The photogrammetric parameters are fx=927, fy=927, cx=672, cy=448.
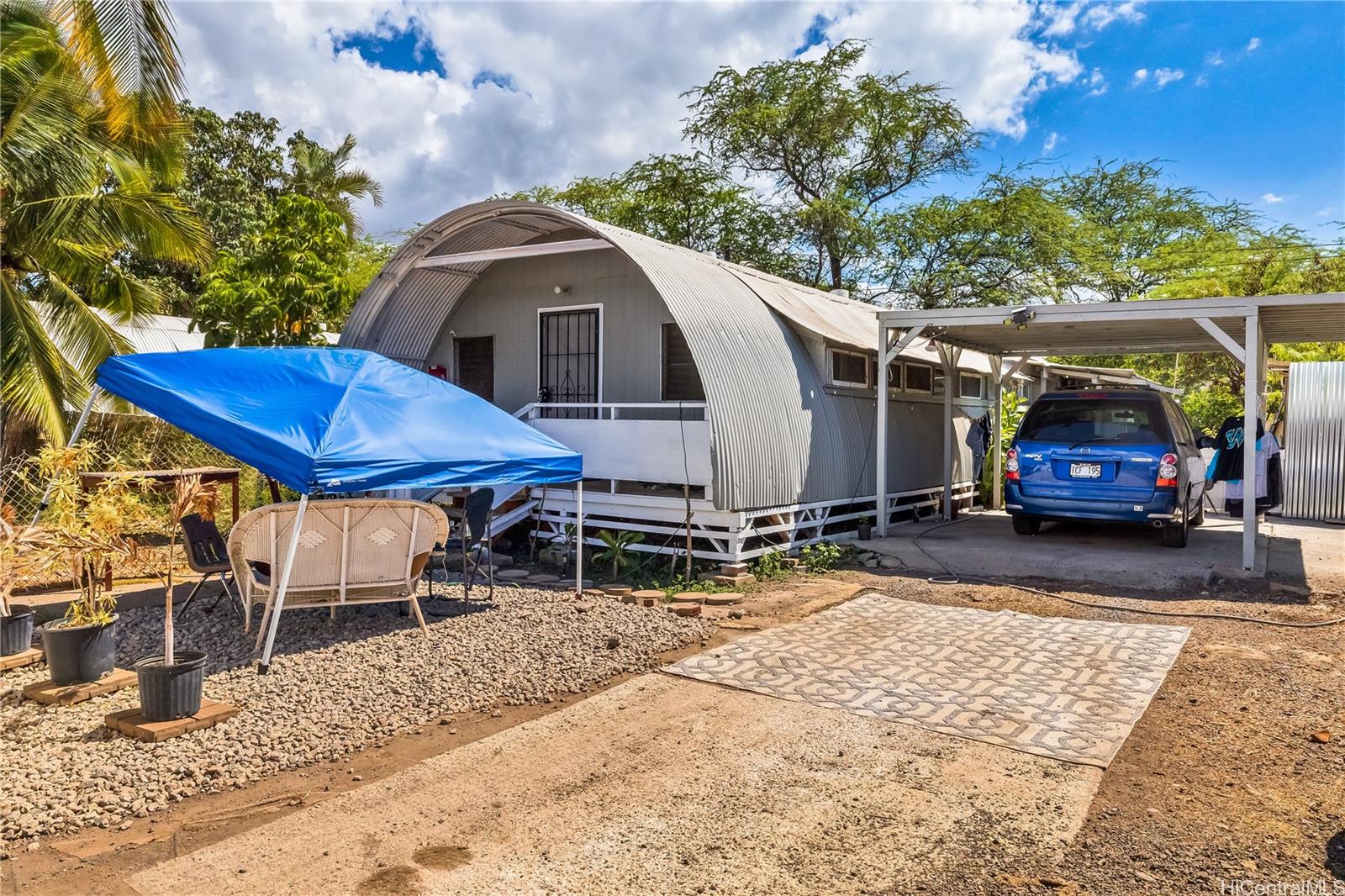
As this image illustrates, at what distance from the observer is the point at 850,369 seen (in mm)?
13102

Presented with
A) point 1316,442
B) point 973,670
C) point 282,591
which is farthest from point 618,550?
point 1316,442

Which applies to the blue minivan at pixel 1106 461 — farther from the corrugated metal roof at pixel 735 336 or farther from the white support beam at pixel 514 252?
the white support beam at pixel 514 252

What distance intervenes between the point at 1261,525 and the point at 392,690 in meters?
13.9

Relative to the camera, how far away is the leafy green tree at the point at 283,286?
13.0 m

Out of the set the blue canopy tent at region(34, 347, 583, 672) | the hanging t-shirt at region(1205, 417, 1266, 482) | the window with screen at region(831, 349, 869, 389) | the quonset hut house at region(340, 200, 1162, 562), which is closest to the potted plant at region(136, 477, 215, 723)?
the blue canopy tent at region(34, 347, 583, 672)

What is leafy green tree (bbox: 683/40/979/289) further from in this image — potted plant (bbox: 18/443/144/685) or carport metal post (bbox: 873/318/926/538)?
potted plant (bbox: 18/443/144/685)

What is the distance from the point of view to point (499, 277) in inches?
540

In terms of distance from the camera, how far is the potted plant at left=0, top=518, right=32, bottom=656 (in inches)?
230

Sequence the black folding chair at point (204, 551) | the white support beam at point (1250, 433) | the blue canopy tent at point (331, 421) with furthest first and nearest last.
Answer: the white support beam at point (1250, 433) → the black folding chair at point (204, 551) → the blue canopy tent at point (331, 421)

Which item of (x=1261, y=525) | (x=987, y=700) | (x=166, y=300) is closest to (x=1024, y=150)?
(x=1261, y=525)

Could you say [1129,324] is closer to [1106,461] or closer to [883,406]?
[1106,461]

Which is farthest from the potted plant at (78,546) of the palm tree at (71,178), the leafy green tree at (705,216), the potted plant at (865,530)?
the leafy green tree at (705,216)

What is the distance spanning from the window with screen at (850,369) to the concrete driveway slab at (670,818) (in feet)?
25.2

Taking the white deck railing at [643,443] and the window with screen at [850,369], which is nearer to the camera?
the white deck railing at [643,443]
